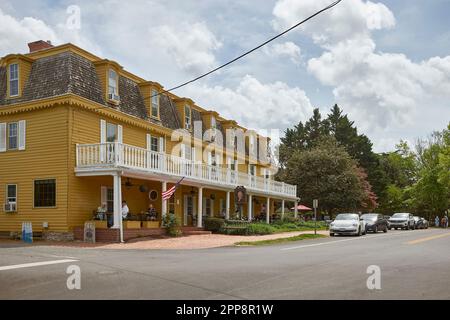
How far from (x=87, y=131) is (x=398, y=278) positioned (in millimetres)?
17642

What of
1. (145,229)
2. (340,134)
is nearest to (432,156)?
(340,134)

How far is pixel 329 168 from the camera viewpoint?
5466 cm

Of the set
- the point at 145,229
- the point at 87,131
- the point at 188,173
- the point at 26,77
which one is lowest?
the point at 145,229

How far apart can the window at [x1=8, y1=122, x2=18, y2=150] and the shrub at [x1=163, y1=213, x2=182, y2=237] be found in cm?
834

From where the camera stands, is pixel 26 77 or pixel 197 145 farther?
pixel 197 145

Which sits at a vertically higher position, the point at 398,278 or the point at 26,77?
the point at 26,77

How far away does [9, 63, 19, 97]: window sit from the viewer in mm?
25312

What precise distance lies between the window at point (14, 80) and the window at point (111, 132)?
473 cm

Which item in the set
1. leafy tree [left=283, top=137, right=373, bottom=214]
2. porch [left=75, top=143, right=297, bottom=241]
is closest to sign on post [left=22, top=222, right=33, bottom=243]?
porch [left=75, top=143, right=297, bottom=241]

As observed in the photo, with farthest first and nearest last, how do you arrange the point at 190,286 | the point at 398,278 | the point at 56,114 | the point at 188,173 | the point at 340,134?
the point at 340,134 → the point at 188,173 → the point at 56,114 → the point at 398,278 → the point at 190,286

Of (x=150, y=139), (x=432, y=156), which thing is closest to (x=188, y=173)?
(x=150, y=139)

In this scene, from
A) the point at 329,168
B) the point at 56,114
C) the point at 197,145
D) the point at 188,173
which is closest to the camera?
the point at 56,114

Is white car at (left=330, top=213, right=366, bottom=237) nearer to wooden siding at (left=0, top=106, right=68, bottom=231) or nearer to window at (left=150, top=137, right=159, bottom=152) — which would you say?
window at (left=150, top=137, right=159, bottom=152)

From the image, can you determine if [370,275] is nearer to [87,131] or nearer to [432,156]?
[87,131]
